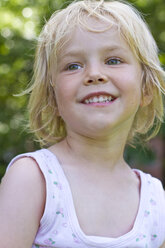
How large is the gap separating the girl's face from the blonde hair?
6 centimetres

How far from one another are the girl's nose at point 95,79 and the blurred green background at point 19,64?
1.24 metres

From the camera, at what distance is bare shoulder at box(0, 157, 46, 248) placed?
1.85 meters

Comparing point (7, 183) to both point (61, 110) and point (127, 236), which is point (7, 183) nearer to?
point (61, 110)

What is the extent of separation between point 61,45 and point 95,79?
28cm

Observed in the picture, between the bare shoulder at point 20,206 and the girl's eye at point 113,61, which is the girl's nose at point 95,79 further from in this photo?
the bare shoulder at point 20,206

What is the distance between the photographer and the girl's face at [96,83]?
2070mm

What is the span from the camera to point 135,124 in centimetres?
268

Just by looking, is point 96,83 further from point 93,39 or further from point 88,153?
point 88,153

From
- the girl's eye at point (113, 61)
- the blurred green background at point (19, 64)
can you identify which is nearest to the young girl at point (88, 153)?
the girl's eye at point (113, 61)

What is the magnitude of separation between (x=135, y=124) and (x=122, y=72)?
0.61m

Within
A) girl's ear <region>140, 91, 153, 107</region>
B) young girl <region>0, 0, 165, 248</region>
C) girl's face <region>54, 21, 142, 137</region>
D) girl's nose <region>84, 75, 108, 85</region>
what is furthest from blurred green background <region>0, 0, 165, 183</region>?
girl's nose <region>84, 75, 108, 85</region>

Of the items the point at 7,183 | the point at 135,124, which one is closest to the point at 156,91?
the point at 135,124

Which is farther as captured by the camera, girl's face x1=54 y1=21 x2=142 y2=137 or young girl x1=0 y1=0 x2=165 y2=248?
girl's face x1=54 y1=21 x2=142 y2=137

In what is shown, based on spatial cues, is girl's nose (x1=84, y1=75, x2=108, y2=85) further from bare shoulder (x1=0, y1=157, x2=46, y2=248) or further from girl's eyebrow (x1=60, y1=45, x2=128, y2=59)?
bare shoulder (x1=0, y1=157, x2=46, y2=248)
